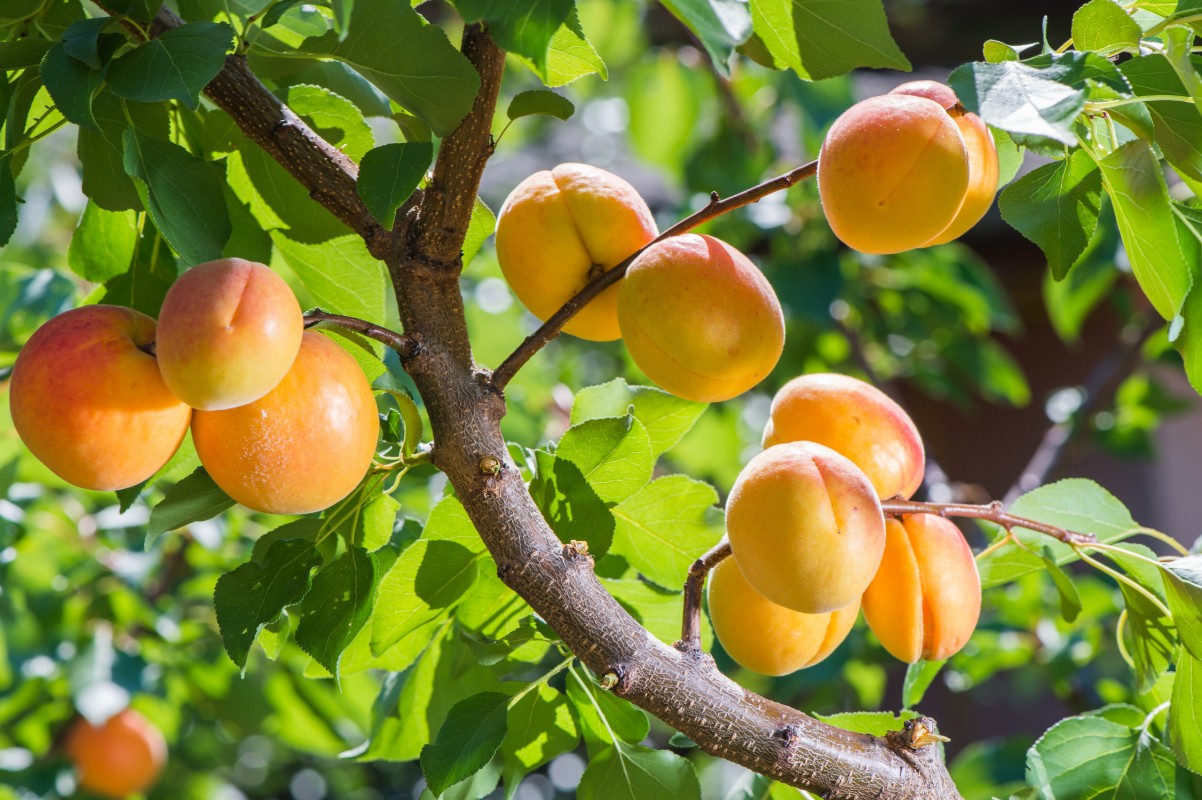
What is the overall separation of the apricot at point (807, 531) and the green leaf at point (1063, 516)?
234 mm

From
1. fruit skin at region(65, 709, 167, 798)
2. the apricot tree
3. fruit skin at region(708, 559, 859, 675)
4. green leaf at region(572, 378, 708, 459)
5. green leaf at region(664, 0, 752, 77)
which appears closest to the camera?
green leaf at region(664, 0, 752, 77)

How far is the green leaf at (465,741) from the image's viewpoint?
593 mm

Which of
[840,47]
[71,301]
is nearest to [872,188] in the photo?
[840,47]

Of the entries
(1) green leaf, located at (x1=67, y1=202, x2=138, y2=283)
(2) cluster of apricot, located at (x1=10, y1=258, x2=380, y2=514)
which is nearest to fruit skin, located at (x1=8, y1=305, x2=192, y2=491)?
(2) cluster of apricot, located at (x1=10, y1=258, x2=380, y2=514)

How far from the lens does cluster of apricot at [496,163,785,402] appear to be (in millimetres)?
580

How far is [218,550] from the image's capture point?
1368 mm

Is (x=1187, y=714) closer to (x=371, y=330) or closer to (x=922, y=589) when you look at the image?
(x=922, y=589)

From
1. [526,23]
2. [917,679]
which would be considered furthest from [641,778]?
[526,23]

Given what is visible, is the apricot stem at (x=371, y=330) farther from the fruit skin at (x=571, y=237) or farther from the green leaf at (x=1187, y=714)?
the green leaf at (x=1187, y=714)

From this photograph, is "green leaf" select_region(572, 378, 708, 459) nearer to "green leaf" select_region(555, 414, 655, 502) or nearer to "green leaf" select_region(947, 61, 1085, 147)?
"green leaf" select_region(555, 414, 655, 502)

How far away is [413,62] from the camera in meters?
0.54

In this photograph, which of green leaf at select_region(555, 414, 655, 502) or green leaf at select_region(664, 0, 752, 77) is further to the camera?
green leaf at select_region(555, 414, 655, 502)

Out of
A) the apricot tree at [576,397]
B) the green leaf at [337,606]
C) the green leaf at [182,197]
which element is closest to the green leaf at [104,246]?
the apricot tree at [576,397]

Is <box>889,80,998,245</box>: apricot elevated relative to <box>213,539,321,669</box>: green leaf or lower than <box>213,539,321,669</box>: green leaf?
elevated
